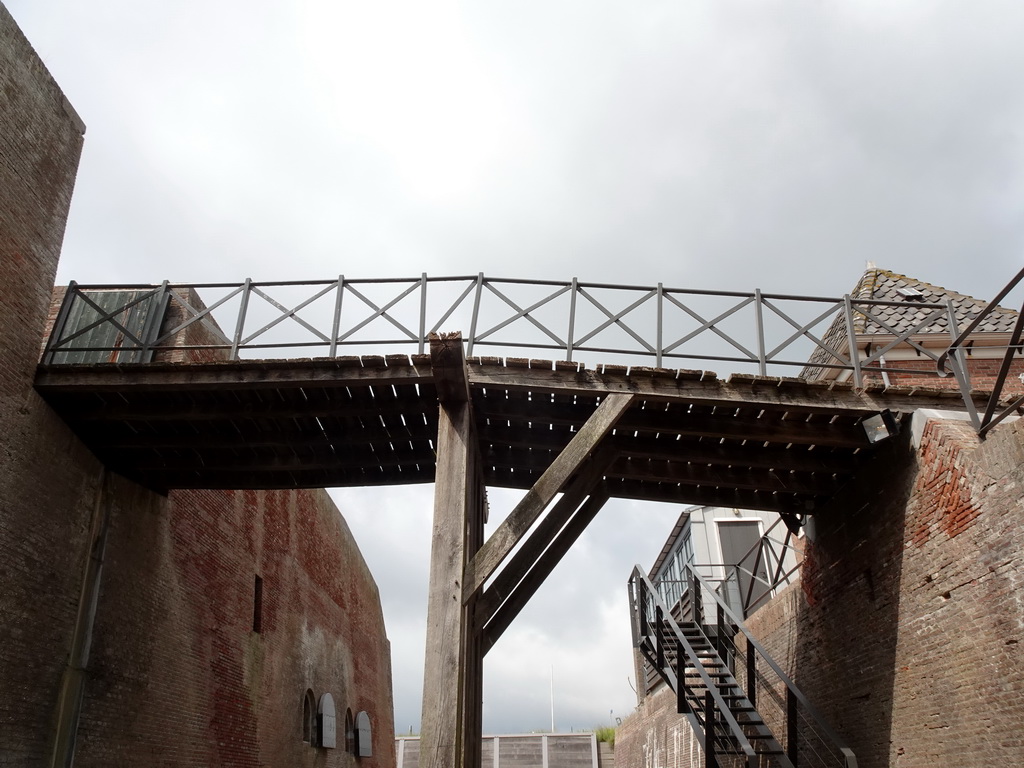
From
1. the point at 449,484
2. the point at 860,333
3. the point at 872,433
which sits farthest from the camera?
the point at 860,333

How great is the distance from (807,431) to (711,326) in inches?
56.6

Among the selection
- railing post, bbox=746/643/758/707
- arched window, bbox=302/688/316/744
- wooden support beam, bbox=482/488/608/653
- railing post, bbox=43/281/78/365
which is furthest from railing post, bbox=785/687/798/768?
railing post, bbox=43/281/78/365

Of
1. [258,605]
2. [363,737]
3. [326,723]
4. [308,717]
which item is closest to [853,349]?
[258,605]

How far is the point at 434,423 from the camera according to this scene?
Answer: 26.9 ft

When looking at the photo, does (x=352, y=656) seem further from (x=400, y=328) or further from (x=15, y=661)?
(x=400, y=328)

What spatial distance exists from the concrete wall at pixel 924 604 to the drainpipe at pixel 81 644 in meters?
7.92

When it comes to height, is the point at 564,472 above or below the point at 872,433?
below

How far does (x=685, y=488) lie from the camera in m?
9.08

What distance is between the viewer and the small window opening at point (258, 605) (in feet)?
41.2

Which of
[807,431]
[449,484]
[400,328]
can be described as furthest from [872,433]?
[400,328]

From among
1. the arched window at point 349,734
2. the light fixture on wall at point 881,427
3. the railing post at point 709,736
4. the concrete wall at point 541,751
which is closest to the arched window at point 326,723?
the arched window at point 349,734

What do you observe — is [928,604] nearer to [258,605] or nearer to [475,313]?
[475,313]

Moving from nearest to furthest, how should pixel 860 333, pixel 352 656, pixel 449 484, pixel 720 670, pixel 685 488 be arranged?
pixel 449 484 → pixel 685 488 → pixel 720 670 → pixel 860 333 → pixel 352 656

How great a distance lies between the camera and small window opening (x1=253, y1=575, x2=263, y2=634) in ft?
41.2
